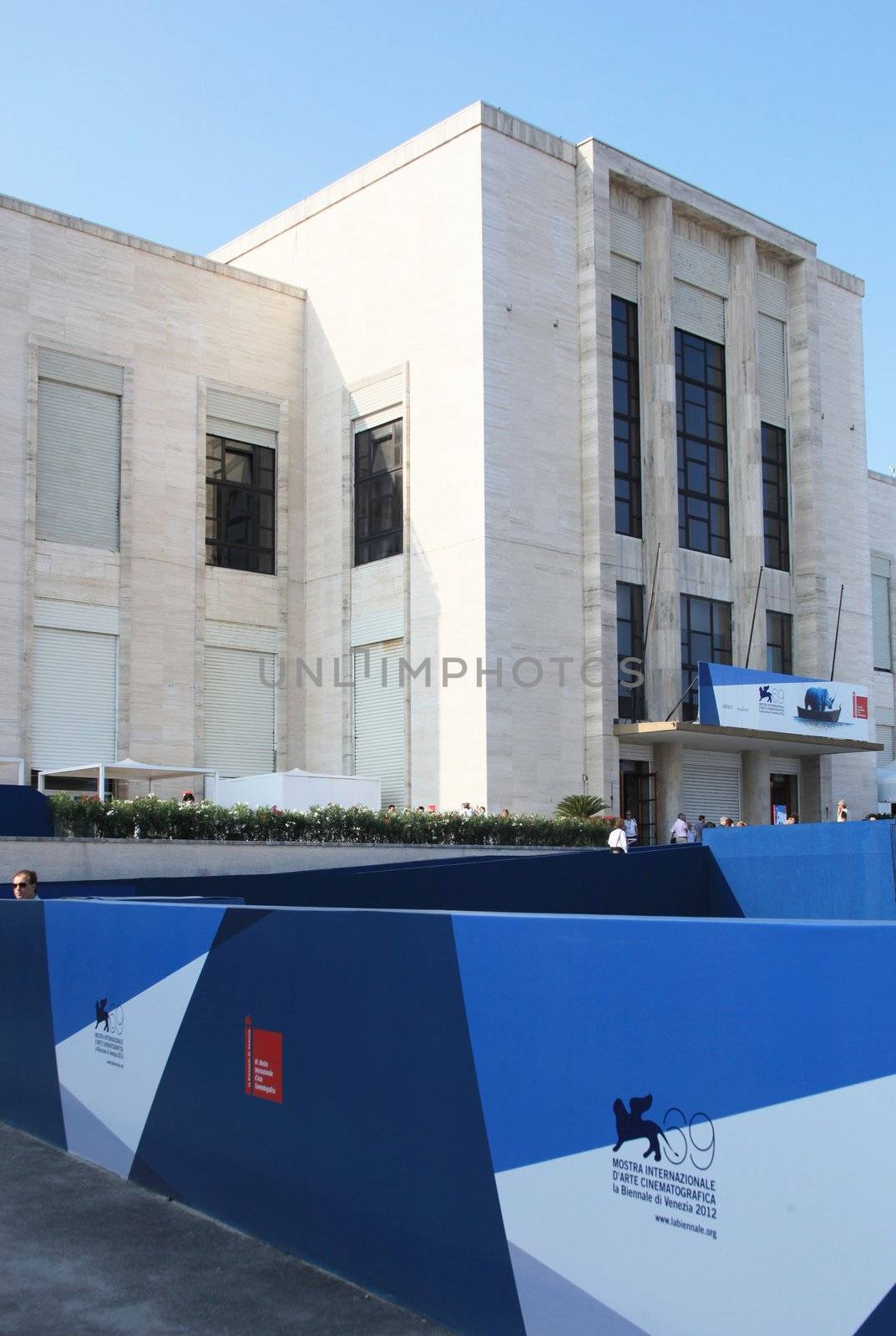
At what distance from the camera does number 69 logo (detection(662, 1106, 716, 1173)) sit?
14.3 feet

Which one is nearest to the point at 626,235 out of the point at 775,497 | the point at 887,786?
the point at 775,497

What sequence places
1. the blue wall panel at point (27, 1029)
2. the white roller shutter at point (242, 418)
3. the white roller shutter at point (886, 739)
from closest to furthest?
the blue wall panel at point (27, 1029) < the white roller shutter at point (242, 418) < the white roller shutter at point (886, 739)

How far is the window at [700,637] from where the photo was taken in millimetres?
36625

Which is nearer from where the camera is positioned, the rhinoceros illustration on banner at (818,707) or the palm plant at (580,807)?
the palm plant at (580,807)

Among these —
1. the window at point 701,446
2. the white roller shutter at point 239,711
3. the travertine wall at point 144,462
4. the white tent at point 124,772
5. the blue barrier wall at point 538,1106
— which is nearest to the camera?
the blue barrier wall at point 538,1106

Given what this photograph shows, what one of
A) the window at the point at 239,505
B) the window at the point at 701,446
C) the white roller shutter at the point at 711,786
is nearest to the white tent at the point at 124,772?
the window at the point at 239,505

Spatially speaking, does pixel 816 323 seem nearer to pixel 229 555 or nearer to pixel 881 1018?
pixel 229 555

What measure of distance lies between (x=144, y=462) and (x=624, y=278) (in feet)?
44.0

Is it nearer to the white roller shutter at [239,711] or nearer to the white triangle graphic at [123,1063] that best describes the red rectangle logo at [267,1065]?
the white triangle graphic at [123,1063]

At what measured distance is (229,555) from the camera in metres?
35.4

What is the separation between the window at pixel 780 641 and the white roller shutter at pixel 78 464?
17.8 meters

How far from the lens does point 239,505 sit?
3588cm

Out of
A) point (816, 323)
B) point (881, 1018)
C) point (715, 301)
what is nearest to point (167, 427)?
point (715, 301)

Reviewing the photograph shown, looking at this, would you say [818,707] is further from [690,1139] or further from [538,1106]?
[690,1139]
